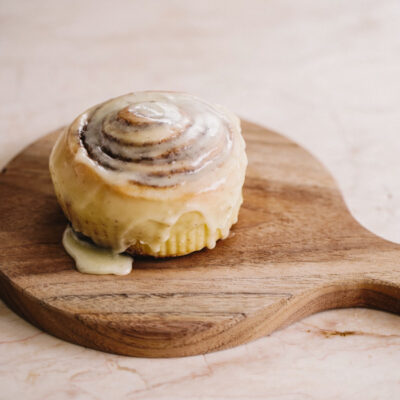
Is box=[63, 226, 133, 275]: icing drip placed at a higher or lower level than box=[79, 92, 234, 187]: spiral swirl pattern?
lower

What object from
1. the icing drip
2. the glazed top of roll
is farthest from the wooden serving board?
the glazed top of roll

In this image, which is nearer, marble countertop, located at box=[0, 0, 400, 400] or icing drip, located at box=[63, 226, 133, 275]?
marble countertop, located at box=[0, 0, 400, 400]

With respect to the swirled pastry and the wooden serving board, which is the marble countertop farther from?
the swirled pastry

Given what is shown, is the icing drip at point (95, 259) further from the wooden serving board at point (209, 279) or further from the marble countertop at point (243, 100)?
the marble countertop at point (243, 100)

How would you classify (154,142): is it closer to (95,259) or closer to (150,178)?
(150,178)

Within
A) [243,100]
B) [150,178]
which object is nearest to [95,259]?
[150,178]

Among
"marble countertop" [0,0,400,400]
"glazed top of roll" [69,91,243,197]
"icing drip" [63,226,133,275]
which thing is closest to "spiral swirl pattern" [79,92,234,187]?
"glazed top of roll" [69,91,243,197]

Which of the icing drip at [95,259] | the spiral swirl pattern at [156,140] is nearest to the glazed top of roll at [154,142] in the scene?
the spiral swirl pattern at [156,140]
